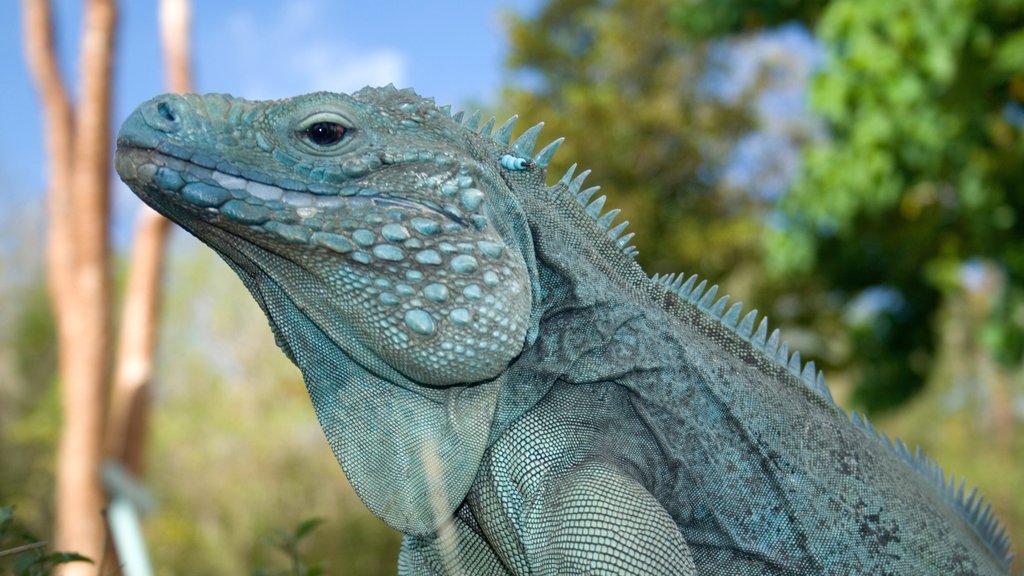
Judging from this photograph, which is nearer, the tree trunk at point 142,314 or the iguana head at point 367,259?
the iguana head at point 367,259

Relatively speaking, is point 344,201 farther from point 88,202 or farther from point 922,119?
point 88,202

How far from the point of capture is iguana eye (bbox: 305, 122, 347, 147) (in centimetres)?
233

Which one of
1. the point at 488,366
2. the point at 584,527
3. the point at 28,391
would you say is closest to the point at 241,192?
the point at 488,366

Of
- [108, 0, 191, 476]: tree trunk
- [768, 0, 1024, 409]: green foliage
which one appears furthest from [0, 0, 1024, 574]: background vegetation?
[108, 0, 191, 476]: tree trunk

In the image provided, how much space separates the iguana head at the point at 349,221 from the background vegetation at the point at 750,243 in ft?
5.95

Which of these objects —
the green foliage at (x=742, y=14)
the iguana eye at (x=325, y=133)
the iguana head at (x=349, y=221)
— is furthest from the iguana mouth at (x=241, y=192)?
the green foliage at (x=742, y=14)

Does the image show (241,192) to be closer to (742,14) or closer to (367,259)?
(367,259)

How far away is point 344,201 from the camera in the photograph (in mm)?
2281

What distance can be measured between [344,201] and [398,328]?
33 cm

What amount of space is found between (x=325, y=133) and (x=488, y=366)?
696 mm

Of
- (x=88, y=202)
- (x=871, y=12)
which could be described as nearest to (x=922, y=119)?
(x=871, y=12)

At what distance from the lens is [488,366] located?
7.43 ft

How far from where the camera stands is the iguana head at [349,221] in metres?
2.23

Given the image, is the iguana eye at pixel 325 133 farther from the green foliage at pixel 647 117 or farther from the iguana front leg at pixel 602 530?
the green foliage at pixel 647 117
